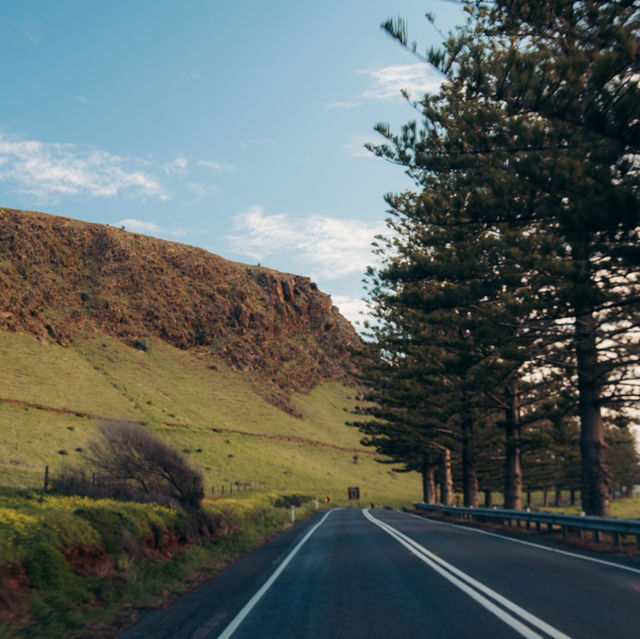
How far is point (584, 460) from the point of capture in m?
19.0

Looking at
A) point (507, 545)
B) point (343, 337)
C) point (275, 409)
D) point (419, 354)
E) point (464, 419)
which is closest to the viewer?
point (507, 545)

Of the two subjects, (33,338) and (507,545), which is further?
(33,338)

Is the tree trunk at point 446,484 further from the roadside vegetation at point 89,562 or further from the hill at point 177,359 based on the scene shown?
the roadside vegetation at point 89,562

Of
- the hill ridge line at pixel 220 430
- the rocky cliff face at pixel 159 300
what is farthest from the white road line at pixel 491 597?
the rocky cliff face at pixel 159 300

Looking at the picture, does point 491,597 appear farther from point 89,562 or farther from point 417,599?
point 89,562

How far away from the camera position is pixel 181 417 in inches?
3123

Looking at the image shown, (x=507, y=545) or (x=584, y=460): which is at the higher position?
(x=584, y=460)

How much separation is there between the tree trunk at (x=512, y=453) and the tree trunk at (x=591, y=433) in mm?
7631

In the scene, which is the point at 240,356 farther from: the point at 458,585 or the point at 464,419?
the point at 458,585

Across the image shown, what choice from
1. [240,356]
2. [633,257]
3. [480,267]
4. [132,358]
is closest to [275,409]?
[240,356]

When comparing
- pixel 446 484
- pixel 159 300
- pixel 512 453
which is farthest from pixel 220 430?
pixel 512 453

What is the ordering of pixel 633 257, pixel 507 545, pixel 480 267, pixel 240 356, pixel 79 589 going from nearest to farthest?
pixel 79 589 → pixel 633 257 → pixel 507 545 → pixel 480 267 → pixel 240 356

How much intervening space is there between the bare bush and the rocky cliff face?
69.0 metres

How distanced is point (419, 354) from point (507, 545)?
1879cm
